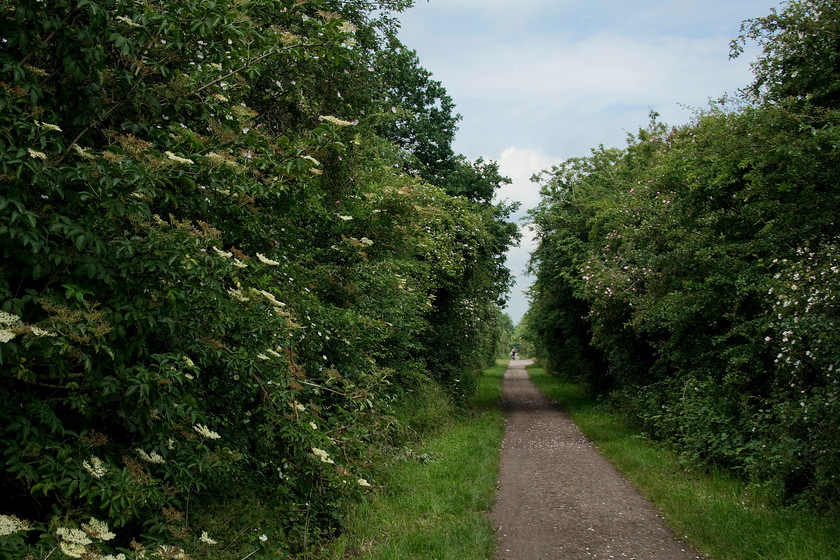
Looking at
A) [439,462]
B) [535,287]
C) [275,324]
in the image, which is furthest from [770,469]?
[535,287]

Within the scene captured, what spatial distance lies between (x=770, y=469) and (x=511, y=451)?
597cm

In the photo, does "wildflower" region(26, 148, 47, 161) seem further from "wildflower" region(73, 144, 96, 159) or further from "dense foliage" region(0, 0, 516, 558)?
"wildflower" region(73, 144, 96, 159)

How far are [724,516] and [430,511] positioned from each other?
359 cm

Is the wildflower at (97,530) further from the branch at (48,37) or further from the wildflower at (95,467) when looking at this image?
the branch at (48,37)

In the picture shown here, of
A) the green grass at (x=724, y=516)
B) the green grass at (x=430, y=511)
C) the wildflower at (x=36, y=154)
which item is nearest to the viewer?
the wildflower at (x=36, y=154)

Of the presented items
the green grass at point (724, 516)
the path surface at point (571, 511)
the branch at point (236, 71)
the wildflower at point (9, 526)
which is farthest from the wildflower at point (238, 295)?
the green grass at point (724, 516)

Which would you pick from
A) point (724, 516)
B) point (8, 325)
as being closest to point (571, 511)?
point (724, 516)

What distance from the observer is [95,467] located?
130 inches

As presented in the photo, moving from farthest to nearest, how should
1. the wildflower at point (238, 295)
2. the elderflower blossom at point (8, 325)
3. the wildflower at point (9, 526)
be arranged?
1. the wildflower at point (238, 295)
2. the wildflower at point (9, 526)
3. the elderflower blossom at point (8, 325)

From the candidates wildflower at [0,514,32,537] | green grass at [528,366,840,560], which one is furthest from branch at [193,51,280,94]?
green grass at [528,366,840,560]

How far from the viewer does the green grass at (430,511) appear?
595 cm

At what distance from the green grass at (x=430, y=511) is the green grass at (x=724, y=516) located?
2.44 m

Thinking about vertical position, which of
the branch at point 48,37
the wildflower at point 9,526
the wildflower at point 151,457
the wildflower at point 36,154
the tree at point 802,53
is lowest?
the wildflower at point 9,526

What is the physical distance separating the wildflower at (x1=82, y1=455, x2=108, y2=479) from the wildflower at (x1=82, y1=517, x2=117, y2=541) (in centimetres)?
25
